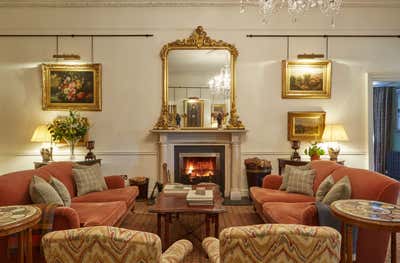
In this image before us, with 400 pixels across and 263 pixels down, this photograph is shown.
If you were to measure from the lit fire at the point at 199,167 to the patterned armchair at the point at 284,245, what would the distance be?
397 cm

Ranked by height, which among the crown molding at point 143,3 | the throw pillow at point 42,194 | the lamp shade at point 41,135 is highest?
the crown molding at point 143,3

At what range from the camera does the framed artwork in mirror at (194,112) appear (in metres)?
5.25

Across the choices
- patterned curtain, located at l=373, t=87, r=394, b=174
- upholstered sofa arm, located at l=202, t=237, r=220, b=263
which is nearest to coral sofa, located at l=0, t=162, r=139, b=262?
upholstered sofa arm, located at l=202, t=237, r=220, b=263

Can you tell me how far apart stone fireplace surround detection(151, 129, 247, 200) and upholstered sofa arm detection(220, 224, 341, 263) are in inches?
148

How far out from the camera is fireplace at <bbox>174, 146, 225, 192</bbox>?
207 inches

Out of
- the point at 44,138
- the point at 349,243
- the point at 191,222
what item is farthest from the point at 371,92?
the point at 44,138

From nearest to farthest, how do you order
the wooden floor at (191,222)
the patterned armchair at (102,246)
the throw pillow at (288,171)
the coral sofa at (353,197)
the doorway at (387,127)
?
the patterned armchair at (102,246)
the coral sofa at (353,197)
the wooden floor at (191,222)
the throw pillow at (288,171)
the doorway at (387,127)

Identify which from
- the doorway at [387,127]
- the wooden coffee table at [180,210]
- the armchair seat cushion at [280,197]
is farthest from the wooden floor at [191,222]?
the doorway at [387,127]

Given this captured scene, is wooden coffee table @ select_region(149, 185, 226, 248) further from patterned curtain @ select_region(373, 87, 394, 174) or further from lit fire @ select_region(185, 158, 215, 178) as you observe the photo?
patterned curtain @ select_region(373, 87, 394, 174)

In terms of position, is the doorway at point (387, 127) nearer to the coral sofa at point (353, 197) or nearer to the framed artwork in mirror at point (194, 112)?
the coral sofa at point (353, 197)

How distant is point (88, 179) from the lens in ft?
12.5

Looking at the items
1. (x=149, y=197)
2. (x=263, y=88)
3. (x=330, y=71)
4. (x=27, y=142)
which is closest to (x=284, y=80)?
(x=263, y=88)

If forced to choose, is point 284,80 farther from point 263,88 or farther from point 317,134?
point 317,134

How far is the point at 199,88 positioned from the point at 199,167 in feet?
5.06
